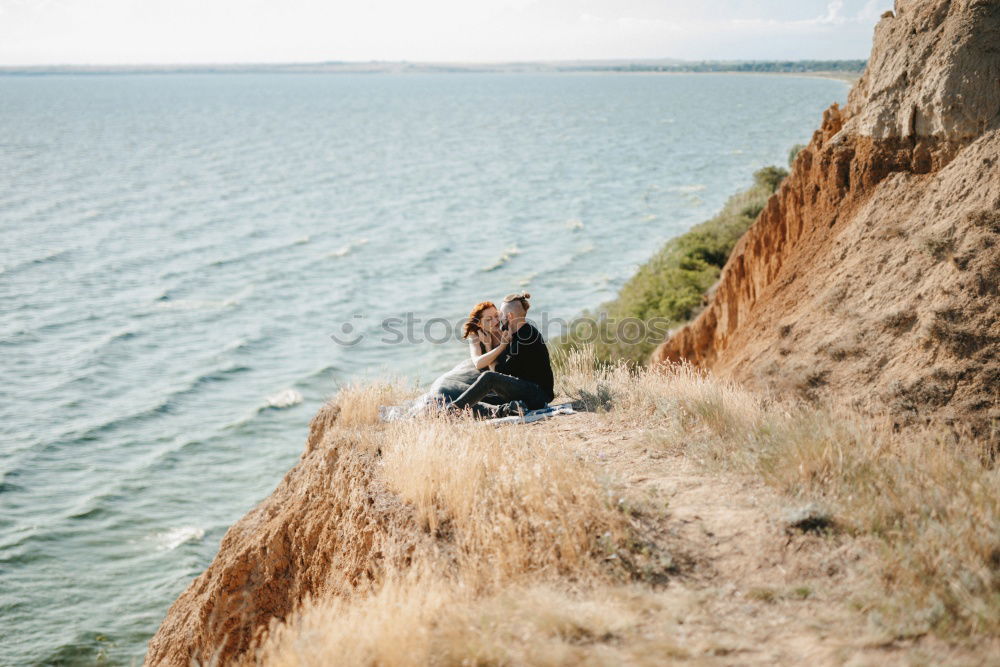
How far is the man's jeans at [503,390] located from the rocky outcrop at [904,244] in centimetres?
233

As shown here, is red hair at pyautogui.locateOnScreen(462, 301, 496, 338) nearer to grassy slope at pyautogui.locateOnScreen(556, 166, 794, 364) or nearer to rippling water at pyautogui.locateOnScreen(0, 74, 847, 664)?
rippling water at pyautogui.locateOnScreen(0, 74, 847, 664)

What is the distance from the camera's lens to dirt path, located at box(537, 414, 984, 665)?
12.5 ft

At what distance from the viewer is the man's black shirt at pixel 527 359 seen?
8422 millimetres

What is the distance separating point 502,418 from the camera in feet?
26.0

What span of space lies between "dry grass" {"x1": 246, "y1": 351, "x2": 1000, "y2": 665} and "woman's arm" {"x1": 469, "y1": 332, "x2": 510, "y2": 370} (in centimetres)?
93

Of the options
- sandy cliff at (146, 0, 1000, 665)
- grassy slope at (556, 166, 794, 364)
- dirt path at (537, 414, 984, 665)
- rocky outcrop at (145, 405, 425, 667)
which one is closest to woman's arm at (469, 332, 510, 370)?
sandy cliff at (146, 0, 1000, 665)

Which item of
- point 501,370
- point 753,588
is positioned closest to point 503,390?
point 501,370

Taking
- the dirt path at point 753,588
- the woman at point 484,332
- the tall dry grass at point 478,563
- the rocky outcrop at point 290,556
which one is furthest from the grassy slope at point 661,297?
the dirt path at point 753,588

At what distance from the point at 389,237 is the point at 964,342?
106 feet

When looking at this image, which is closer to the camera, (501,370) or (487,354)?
(487,354)

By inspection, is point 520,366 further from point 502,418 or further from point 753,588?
point 753,588

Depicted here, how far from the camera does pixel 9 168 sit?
55.1 m

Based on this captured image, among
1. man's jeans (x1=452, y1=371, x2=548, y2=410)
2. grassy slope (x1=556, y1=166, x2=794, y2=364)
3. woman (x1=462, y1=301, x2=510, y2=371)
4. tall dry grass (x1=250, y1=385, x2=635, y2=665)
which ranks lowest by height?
grassy slope (x1=556, y1=166, x2=794, y2=364)

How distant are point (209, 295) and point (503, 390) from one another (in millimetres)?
22555
